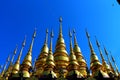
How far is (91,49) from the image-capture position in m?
19.2

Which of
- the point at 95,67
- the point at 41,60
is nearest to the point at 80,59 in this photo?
the point at 41,60

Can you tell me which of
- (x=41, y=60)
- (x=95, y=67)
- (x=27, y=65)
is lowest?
(x=95, y=67)

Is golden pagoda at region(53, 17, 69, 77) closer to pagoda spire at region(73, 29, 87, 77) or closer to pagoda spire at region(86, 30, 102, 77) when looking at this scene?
pagoda spire at region(73, 29, 87, 77)

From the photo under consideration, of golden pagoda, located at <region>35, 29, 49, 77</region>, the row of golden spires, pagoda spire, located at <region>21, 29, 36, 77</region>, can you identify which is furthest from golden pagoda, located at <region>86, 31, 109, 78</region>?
pagoda spire, located at <region>21, 29, 36, 77</region>

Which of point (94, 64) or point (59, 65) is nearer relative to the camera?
point (94, 64)

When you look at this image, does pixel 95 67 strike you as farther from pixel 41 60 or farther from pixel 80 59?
pixel 41 60

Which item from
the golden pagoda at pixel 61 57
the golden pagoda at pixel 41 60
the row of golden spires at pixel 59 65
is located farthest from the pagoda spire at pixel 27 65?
the golden pagoda at pixel 61 57

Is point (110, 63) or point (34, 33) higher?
point (34, 33)

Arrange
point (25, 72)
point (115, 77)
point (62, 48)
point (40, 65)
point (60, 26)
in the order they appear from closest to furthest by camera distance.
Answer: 1. point (115, 77)
2. point (25, 72)
3. point (40, 65)
4. point (62, 48)
5. point (60, 26)

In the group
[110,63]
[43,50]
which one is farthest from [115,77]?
[43,50]

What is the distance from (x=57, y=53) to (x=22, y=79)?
5.85 metres

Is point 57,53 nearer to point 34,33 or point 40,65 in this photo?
point 40,65

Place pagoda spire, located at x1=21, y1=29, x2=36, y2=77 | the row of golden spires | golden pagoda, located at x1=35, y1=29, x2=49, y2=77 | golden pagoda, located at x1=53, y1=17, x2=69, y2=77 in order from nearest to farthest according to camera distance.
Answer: the row of golden spires → pagoda spire, located at x1=21, y1=29, x2=36, y2=77 → golden pagoda, located at x1=53, y1=17, x2=69, y2=77 → golden pagoda, located at x1=35, y1=29, x2=49, y2=77

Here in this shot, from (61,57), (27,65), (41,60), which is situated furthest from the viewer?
(41,60)
